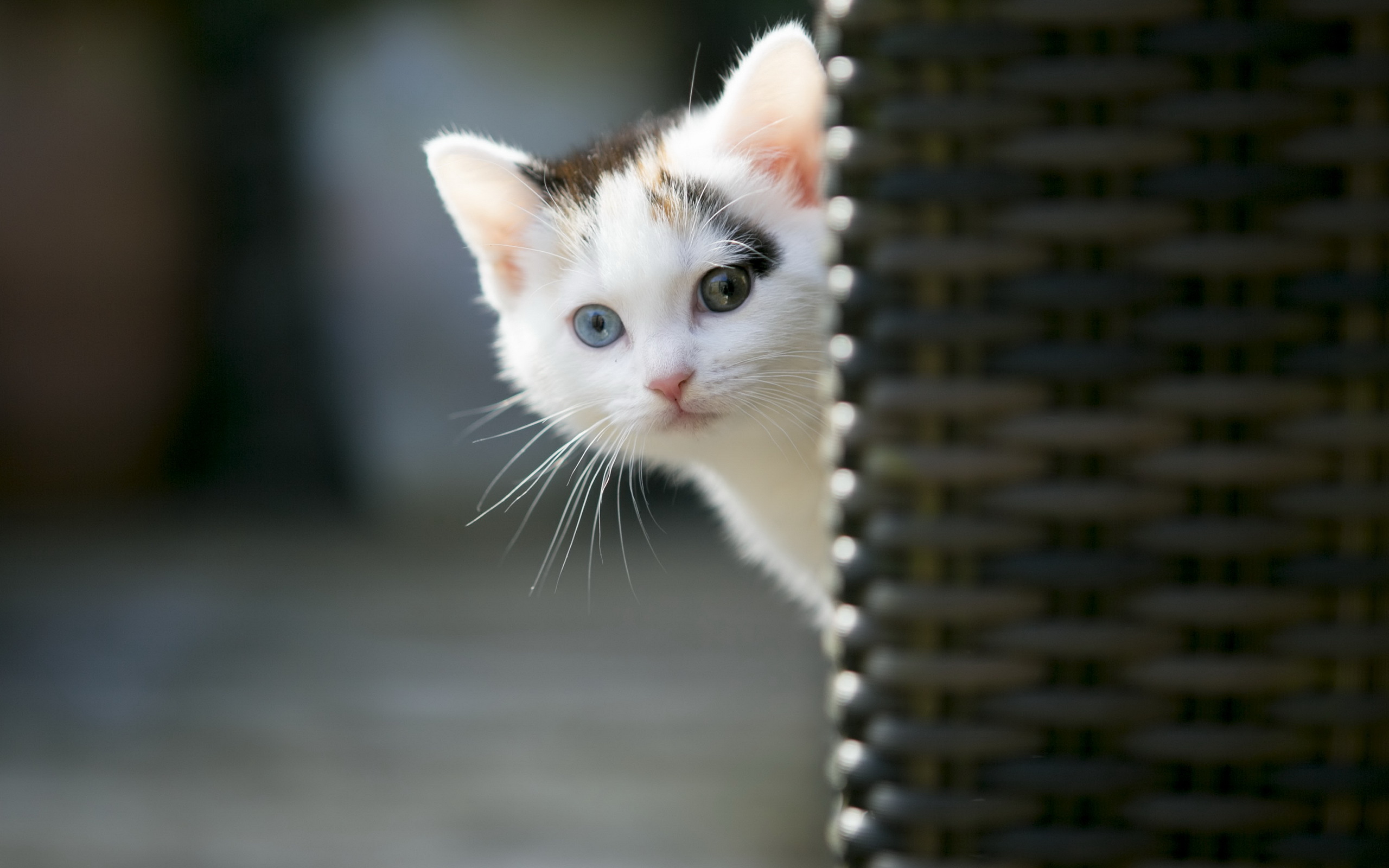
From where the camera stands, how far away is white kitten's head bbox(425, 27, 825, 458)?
1170mm

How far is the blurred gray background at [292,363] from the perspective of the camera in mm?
3057

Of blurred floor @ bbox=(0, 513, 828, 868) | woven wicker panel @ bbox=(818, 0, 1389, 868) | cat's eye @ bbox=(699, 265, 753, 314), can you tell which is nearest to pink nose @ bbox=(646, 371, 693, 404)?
cat's eye @ bbox=(699, 265, 753, 314)

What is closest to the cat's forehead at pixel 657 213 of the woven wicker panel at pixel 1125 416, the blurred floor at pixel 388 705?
the woven wicker panel at pixel 1125 416

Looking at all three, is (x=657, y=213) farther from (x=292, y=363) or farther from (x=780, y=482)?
(x=292, y=363)

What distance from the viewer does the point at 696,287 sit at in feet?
3.99

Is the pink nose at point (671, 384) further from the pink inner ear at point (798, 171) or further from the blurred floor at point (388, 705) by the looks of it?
the blurred floor at point (388, 705)

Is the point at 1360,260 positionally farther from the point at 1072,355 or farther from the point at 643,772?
the point at 643,772

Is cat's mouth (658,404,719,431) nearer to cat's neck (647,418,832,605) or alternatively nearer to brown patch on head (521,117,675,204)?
cat's neck (647,418,832,605)

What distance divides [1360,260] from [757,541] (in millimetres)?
1031

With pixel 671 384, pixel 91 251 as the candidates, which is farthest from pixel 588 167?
pixel 91 251

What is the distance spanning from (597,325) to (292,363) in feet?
10.1

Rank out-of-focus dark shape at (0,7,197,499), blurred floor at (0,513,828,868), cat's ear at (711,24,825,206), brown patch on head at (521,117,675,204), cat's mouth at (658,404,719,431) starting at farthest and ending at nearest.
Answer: out-of-focus dark shape at (0,7,197,499) → blurred floor at (0,513,828,868) → brown patch on head at (521,117,675,204) → cat's mouth at (658,404,719,431) → cat's ear at (711,24,825,206)

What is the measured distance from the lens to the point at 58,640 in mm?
3049

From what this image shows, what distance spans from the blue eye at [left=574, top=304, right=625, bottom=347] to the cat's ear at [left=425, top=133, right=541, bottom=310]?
0.44ft
